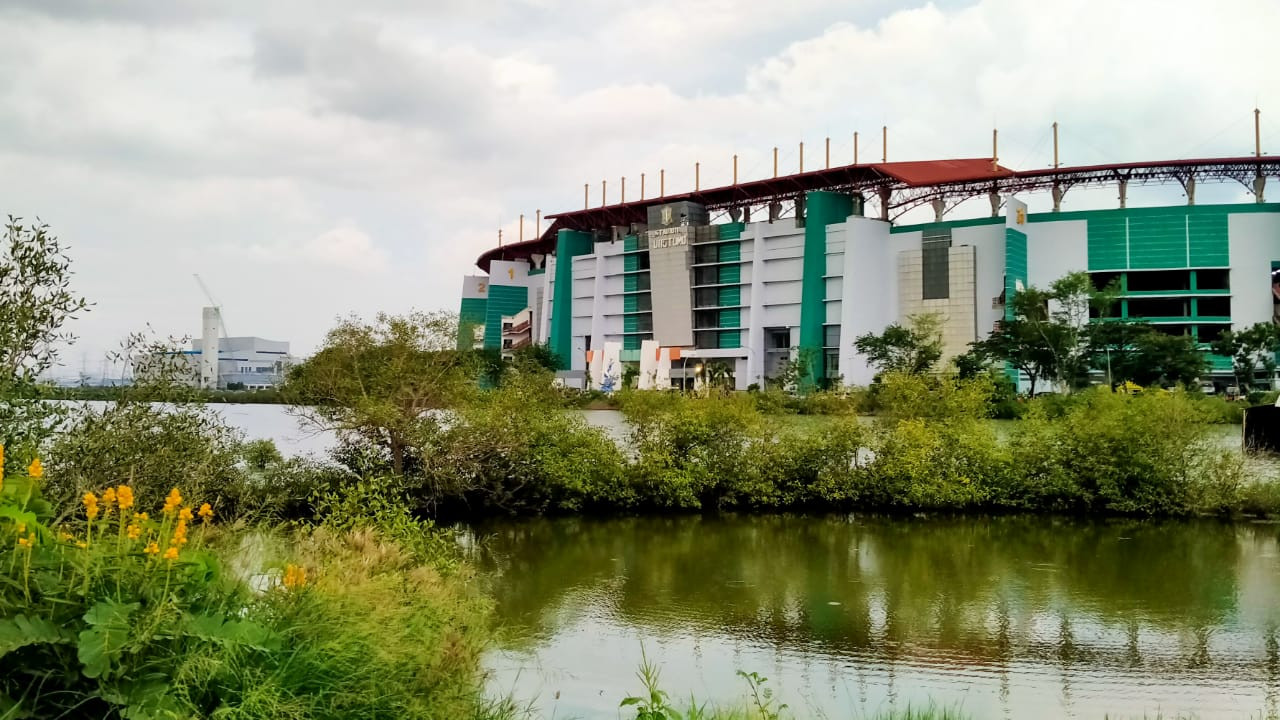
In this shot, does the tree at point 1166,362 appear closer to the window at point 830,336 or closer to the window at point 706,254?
the window at point 830,336

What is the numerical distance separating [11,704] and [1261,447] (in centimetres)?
2989

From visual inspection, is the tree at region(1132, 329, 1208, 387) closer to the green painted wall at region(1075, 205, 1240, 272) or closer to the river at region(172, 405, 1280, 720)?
the green painted wall at region(1075, 205, 1240, 272)

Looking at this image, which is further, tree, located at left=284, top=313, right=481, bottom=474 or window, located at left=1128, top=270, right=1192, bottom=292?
window, located at left=1128, top=270, right=1192, bottom=292

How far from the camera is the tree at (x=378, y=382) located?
22.6 meters

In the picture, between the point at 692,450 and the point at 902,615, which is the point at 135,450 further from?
the point at 692,450

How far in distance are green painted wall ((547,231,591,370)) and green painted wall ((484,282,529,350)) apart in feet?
43.2

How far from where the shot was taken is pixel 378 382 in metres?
22.9

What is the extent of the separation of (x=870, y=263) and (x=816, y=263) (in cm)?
437

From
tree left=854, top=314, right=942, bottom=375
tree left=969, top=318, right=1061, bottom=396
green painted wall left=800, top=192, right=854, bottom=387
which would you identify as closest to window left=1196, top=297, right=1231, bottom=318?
tree left=969, top=318, right=1061, bottom=396

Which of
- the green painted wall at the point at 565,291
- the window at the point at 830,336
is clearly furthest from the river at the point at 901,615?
the green painted wall at the point at 565,291

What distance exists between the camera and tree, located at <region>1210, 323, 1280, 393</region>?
6297cm

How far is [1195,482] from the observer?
79.8 ft

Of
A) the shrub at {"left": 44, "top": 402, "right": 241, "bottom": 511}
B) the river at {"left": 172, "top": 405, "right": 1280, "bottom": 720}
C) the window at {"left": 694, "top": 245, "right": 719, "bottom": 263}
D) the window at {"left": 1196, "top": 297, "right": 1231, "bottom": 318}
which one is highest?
the window at {"left": 694, "top": 245, "right": 719, "bottom": 263}

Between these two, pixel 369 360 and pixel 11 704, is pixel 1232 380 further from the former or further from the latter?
pixel 11 704
